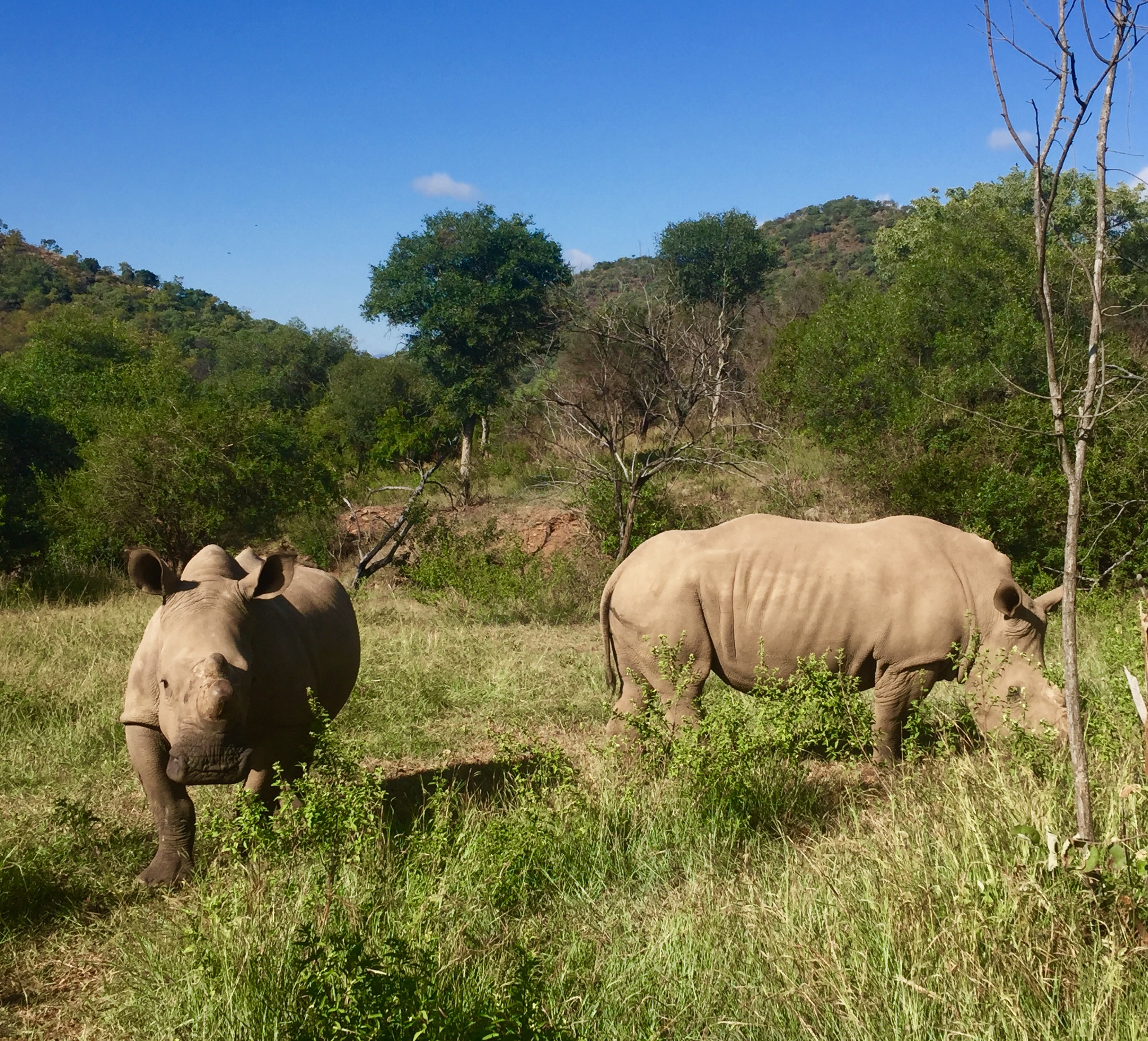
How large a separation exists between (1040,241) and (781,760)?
119 inches

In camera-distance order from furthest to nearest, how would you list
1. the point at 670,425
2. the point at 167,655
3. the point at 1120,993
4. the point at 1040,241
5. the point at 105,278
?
the point at 105,278 < the point at 670,425 < the point at 167,655 < the point at 1040,241 < the point at 1120,993

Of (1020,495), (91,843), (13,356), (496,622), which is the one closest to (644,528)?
(496,622)

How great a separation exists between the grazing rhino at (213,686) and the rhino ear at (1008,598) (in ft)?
13.0

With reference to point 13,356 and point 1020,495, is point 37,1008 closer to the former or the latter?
point 1020,495

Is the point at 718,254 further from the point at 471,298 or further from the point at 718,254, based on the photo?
the point at 471,298

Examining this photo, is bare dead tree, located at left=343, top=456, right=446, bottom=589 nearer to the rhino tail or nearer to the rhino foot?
the rhino tail

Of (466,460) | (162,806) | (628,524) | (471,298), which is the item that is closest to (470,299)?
(471,298)

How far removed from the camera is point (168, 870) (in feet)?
14.6

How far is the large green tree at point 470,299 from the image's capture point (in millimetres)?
25766

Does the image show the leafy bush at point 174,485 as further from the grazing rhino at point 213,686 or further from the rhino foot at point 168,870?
the rhino foot at point 168,870

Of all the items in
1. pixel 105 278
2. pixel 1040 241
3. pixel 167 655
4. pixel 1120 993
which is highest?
pixel 105 278

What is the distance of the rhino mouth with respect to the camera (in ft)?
13.0

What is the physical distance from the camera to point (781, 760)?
210 inches

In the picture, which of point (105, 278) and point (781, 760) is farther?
point (105, 278)
